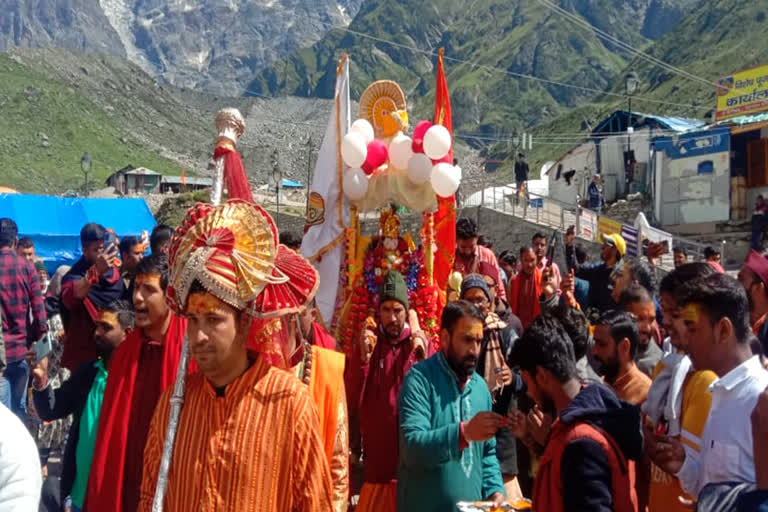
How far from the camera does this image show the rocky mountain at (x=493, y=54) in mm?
133625

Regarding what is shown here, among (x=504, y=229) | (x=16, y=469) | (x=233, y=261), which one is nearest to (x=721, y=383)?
(x=233, y=261)

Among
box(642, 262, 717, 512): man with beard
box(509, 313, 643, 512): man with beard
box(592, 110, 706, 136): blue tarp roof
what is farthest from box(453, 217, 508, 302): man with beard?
box(592, 110, 706, 136): blue tarp roof

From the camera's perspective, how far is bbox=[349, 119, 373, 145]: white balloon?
766cm

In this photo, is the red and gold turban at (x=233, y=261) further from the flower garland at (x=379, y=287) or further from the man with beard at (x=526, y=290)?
the man with beard at (x=526, y=290)

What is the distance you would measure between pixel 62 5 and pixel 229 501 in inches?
8732

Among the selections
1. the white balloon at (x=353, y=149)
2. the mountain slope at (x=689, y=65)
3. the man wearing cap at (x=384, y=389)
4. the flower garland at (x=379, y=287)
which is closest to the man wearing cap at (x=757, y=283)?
the man wearing cap at (x=384, y=389)

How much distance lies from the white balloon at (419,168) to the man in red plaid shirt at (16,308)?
11.2ft

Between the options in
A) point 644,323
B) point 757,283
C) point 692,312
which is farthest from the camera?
point 644,323

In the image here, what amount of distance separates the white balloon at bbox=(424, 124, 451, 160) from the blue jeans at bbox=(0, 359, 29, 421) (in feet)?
13.1

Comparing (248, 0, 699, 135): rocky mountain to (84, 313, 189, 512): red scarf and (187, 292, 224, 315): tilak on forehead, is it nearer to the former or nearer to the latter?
(84, 313, 189, 512): red scarf

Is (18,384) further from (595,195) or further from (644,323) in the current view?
(595,195)

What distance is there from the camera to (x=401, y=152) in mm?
7695

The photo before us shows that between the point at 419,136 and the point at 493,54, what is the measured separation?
496 feet

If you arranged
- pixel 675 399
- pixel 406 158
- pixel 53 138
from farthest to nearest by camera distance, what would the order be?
pixel 53 138, pixel 406 158, pixel 675 399
